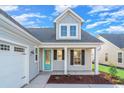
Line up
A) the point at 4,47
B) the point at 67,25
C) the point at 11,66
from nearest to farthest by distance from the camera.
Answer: the point at 4,47 → the point at 11,66 → the point at 67,25

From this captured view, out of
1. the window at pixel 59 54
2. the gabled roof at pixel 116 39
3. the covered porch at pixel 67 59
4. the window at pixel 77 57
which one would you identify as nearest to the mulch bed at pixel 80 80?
the covered porch at pixel 67 59

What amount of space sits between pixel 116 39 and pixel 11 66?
73.9 feet

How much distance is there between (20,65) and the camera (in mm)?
11008

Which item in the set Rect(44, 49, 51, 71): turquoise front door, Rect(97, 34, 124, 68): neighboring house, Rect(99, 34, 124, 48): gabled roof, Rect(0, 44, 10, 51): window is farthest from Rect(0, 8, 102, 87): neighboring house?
Rect(99, 34, 124, 48): gabled roof

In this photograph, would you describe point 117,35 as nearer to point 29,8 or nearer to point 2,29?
point 29,8

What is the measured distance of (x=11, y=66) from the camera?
9.14 m

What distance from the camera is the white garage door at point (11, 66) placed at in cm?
801

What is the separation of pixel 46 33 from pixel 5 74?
13006mm

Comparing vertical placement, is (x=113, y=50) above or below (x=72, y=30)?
below

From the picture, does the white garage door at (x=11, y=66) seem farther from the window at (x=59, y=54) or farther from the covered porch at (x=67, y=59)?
the window at (x=59, y=54)

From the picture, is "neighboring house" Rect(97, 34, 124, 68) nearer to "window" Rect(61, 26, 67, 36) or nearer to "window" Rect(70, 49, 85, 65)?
"window" Rect(70, 49, 85, 65)

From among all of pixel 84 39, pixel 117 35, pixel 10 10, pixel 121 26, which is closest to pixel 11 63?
pixel 84 39

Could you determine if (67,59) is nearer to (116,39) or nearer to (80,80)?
(80,80)

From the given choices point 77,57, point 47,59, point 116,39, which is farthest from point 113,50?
point 47,59
